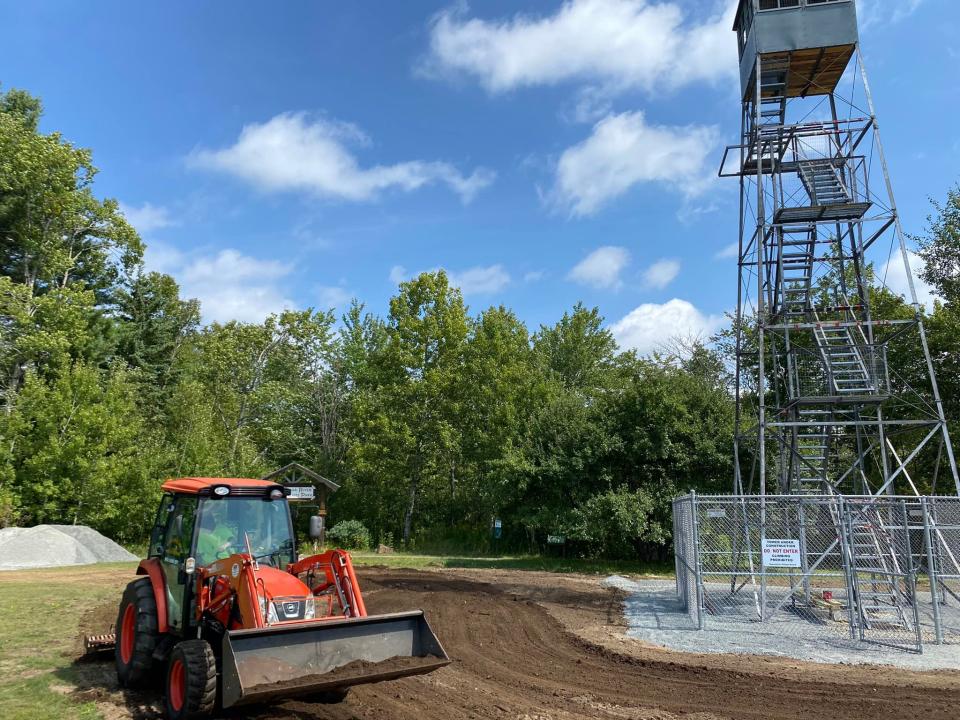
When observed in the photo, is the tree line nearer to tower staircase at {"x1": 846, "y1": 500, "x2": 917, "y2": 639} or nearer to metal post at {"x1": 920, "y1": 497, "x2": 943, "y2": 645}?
tower staircase at {"x1": 846, "y1": 500, "x2": 917, "y2": 639}

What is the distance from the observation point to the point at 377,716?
624cm

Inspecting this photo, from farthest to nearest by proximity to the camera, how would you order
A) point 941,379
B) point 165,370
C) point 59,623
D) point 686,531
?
point 165,370, point 941,379, point 686,531, point 59,623

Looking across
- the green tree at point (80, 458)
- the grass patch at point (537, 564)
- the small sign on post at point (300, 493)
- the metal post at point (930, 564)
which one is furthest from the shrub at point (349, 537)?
the metal post at point (930, 564)

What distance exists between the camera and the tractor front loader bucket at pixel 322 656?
5.23m

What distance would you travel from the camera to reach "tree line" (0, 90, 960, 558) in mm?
23297

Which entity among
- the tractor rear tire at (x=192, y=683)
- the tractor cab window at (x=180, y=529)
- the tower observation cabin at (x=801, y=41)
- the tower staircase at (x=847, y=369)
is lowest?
the tractor rear tire at (x=192, y=683)

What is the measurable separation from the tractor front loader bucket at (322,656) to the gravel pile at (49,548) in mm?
19627

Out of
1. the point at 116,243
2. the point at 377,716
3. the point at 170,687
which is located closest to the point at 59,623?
the point at 170,687

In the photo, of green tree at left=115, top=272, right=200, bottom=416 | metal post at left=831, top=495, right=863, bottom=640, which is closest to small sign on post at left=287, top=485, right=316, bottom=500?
metal post at left=831, top=495, right=863, bottom=640

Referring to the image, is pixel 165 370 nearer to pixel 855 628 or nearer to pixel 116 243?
pixel 116 243

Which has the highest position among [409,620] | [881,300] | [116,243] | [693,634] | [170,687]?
[116,243]

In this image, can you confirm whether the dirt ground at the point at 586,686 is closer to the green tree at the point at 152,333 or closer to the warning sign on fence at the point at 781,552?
the warning sign on fence at the point at 781,552

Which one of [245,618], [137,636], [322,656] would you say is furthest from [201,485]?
[322,656]

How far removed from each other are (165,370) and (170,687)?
34.4 m
